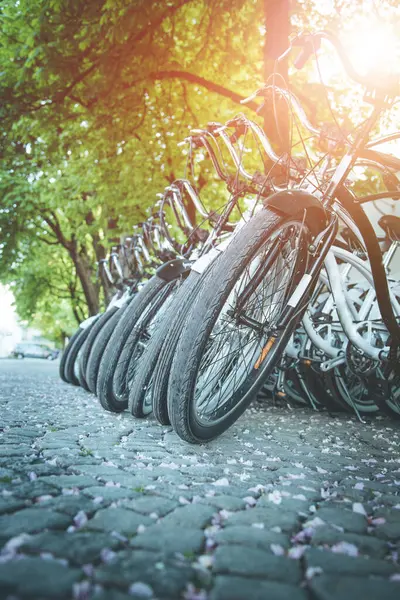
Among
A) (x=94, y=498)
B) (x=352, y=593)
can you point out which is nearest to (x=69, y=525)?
(x=94, y=498)

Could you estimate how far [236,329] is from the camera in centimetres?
297

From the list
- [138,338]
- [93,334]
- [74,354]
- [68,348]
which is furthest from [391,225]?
[68,348]

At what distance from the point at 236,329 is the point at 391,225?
80.3 inches

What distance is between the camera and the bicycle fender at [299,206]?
2.57 m

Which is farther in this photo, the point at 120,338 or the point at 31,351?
the point at 31,351

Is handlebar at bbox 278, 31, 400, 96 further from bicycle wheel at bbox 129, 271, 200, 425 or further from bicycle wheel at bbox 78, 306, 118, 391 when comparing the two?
bicycle wheel at bbox 78, 306, 118, 391

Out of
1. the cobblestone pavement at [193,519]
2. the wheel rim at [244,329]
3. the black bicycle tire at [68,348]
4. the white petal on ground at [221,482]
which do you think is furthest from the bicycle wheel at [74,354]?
the white petal on ground at [221,482]

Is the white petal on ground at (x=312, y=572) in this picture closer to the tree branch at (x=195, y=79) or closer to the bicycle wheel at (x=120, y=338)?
the bicycle wheel at (x=120, y=338)

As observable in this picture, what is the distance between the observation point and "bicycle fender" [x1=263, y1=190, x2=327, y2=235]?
257cm

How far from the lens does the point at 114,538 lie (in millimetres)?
1396

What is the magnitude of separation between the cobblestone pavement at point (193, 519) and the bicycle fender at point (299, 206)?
127 cm

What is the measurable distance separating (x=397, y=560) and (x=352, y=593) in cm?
33

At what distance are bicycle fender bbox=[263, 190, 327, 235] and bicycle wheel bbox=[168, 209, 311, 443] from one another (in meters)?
0.04

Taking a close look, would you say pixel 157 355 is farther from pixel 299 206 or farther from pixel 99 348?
pixel 99 348
